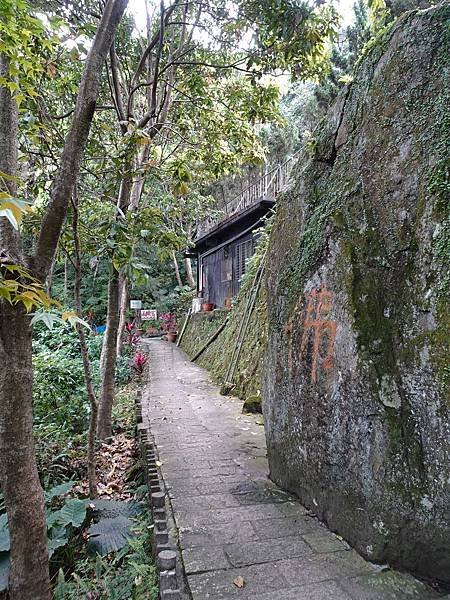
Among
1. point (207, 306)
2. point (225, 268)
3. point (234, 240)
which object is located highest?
point (234, 240)

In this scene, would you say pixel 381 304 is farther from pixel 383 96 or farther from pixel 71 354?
pixel 71 354

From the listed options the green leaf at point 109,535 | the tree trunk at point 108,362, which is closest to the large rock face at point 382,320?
the green leaf at point 109,535

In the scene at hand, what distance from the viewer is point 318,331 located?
3.05 metres

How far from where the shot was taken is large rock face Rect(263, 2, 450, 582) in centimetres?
227

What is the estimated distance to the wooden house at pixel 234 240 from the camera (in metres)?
12.8

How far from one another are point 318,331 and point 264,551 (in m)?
1.51

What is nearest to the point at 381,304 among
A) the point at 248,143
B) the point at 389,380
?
the point at 389,380

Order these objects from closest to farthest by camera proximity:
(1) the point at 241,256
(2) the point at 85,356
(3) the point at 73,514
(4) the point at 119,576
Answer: (4) the point at 119,576 < (3) the point at 73,514 < (2) the point at 85,356 < (1) the point at 241,256

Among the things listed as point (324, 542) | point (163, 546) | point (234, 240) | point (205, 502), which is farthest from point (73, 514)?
point (234, 240)

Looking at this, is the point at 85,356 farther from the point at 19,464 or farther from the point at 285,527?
the point at 285,527

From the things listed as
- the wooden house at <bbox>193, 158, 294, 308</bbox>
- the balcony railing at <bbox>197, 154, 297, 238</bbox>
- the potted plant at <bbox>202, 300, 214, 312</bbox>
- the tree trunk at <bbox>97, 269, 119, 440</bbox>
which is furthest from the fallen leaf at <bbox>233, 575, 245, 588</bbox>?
the potted plant at <bbox>202, 300, 214, 312</bbox>

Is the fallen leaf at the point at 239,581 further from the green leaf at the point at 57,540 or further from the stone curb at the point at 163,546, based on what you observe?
the green leaf at the point at 57,540

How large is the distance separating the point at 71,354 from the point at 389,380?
30.1ft

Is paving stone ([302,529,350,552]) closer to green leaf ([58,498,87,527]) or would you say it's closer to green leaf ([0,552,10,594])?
green leaf ([58,498,87,527])
